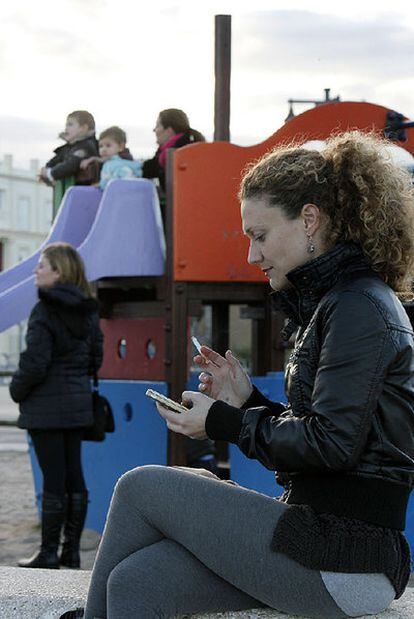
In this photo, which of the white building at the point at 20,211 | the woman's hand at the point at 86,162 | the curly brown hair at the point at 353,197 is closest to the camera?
the curly brown hair at the point at 353,197

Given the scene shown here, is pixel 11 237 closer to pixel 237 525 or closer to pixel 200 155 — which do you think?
pixel 200 155

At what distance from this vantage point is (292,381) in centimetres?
237

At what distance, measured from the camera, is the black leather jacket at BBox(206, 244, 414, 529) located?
7.26ft

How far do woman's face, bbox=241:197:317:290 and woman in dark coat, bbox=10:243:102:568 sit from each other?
10.4 ft

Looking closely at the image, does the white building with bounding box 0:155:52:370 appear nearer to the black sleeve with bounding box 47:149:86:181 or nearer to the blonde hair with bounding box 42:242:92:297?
the black sleeve with bounding box 47:149:86:181

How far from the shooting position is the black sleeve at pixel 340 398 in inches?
87.0

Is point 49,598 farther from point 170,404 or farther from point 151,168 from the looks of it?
point 151,168

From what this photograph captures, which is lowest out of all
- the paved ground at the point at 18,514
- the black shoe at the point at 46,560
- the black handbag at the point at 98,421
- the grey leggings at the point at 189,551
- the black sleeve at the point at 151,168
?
the paved ground at the point at 18,514

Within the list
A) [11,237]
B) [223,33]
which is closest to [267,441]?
[223,33]

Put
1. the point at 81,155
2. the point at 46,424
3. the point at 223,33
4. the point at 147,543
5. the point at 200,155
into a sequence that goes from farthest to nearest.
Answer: the point at 81,155, the point at 223,33, the point at 200,155, the point at 46,424, the point at 147,543

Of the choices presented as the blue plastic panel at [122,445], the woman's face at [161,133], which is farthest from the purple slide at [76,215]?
the blue plastic panel at [122,445]

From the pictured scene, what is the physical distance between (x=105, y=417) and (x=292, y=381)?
3575 millimetres

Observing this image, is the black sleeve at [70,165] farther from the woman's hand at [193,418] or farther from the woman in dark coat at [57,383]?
the woman's hand at [193,418]

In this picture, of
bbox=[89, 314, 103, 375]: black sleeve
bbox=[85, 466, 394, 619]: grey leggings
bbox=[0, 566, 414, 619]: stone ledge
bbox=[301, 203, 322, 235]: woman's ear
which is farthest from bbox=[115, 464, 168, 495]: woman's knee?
bbox=[89, 314, 103, 375]: black sleeve
